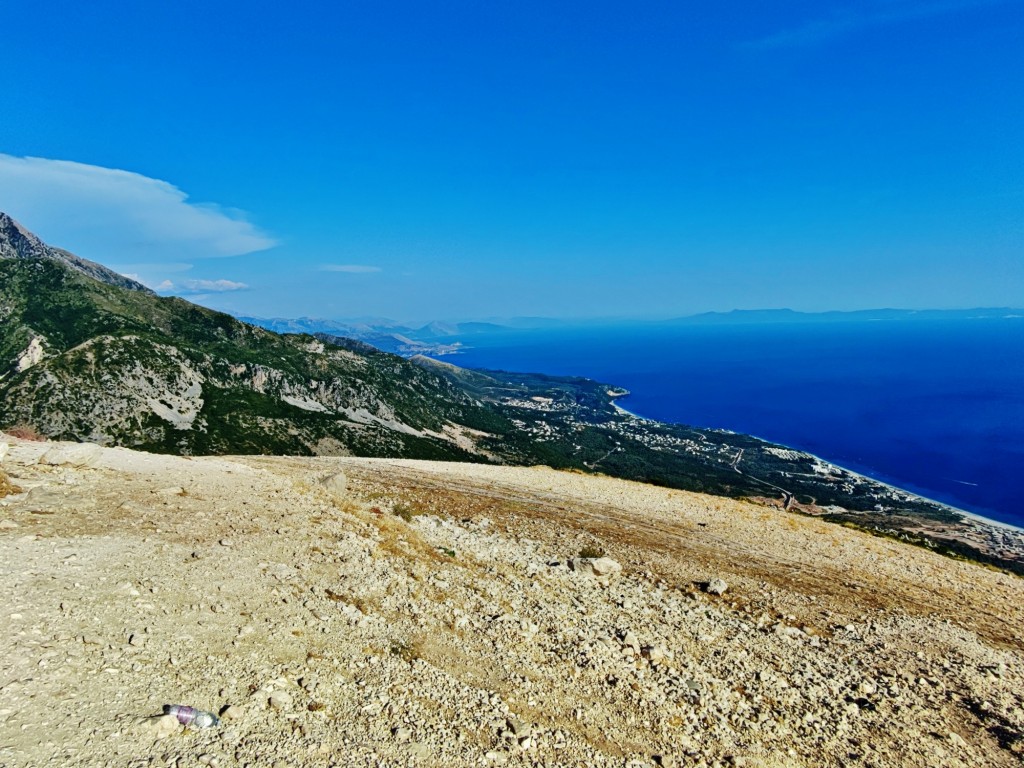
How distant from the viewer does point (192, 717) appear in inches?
278

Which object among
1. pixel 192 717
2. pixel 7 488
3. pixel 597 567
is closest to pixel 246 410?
pixel 7 488

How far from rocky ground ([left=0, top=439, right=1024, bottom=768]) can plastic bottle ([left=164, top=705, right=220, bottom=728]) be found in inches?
5.1

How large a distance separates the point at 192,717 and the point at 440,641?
4.38 metres

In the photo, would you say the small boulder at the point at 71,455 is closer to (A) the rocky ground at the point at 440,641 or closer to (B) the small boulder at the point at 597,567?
(A) the rocky ground at the point at 440,641

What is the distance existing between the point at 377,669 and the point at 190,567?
4970 mm

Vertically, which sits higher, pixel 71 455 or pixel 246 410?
pixel 71 455

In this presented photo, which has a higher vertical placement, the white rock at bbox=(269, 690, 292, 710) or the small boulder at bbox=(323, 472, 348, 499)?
the white rock at bbox=(269, 690, 292, 710)

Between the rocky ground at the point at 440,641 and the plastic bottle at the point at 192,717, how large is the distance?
5.1 inches

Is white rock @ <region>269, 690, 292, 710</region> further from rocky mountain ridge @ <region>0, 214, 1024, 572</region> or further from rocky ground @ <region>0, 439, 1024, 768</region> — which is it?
rocky mountain ridge @ <region>0, 214, 1024, 572</region>

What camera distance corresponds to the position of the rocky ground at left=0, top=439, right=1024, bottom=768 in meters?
7.49

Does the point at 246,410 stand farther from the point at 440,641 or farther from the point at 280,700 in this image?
the point at 280,700

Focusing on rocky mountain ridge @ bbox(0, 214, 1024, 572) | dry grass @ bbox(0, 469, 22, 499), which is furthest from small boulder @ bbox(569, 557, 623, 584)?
rocky mountain ridge @ bbox(0, 214, 1024, 572)

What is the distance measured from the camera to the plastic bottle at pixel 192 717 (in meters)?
7.02

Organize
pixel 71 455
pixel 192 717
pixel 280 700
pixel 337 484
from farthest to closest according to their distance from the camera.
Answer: pixel 337 484, pixel 71 455, pixel 280 700, pixel 192 717
